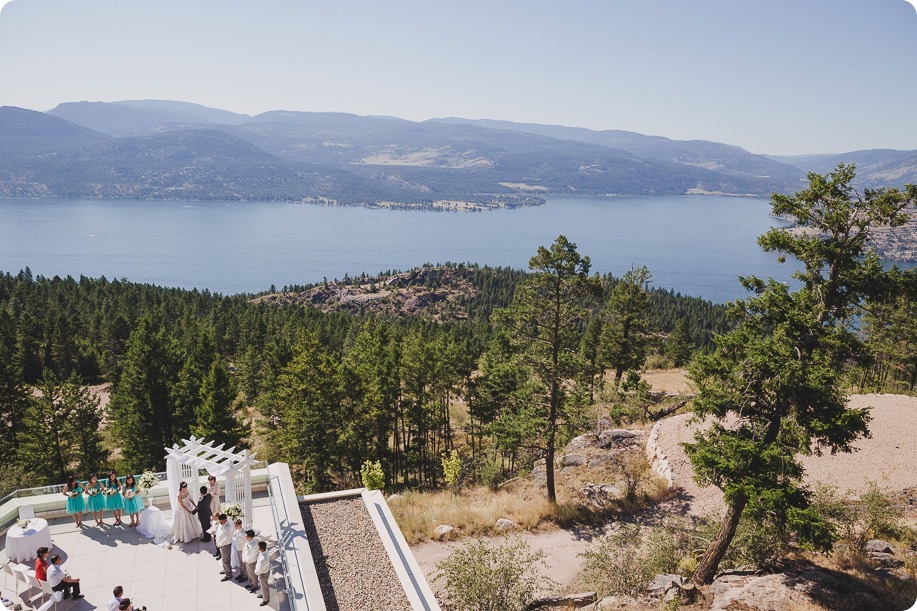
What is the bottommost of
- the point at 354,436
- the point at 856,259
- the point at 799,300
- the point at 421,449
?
the point at 421,449

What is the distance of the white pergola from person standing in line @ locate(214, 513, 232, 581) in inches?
48.8

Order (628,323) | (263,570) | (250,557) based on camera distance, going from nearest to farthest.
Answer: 1. (263,570)
2. (250,557)
3. (628,323)

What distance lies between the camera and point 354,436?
93.5 feet

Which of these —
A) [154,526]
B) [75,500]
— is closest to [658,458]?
[154,526]

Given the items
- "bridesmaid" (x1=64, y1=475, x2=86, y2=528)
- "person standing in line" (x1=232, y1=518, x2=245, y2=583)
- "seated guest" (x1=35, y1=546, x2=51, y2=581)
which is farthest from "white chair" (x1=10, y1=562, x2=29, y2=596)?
"person standing in line" (x1=232, y1=518, x2=245, y2=583)

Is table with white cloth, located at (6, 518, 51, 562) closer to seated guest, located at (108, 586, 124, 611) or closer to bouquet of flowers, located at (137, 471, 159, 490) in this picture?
bouquet of flowers, located at (137, 471, 159, 490)

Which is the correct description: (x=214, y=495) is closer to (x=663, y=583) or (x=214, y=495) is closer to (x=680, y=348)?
(x=663, y=583)

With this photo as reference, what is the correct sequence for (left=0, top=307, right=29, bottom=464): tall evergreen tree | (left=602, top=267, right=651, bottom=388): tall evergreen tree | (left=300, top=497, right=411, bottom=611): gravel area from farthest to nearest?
(left=602, top=267, right=651, bottom=388): tall evergreen tree, (left=0, top=307, right=29, bottom=464): tall evergreen tree, (left=300, top=497, right=411, bottom=611): gravel area

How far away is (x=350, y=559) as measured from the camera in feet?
45.0

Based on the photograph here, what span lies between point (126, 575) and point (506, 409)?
22.8 meters

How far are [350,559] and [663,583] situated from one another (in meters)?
7.61

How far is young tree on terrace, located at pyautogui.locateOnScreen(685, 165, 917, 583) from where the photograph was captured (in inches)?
378

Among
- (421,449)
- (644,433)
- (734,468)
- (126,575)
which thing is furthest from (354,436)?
(734,468)

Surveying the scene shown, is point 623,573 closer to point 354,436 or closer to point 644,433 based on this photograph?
point 644,433
